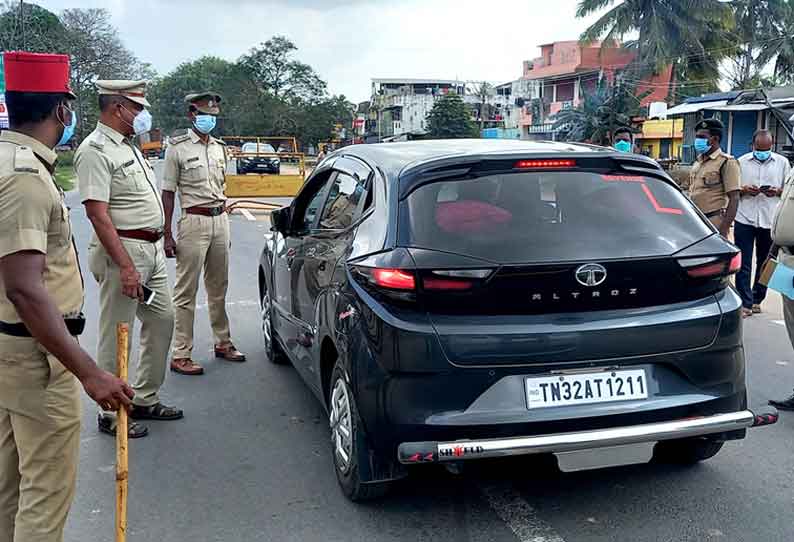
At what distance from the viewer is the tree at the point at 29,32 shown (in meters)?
37.0

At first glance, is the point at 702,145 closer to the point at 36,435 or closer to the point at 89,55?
the point at 36,435

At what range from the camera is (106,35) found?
50.2m

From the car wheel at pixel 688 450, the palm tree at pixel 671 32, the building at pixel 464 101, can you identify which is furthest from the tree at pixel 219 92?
the car wheel at pixel 688 450

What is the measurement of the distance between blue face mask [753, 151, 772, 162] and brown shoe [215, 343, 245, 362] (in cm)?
528

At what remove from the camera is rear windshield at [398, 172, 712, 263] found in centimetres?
332

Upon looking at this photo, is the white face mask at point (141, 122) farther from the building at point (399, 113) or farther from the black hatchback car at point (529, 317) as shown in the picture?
the building at point (399, 113)

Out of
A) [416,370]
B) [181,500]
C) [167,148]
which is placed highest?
[167,148]

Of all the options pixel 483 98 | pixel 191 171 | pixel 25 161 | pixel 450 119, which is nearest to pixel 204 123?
pixel 191 171

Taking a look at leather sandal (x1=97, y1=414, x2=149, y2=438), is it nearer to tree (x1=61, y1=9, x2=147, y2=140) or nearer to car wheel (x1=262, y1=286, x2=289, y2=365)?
car wheel (x1=262, y1=286, x2=289, y2=365)

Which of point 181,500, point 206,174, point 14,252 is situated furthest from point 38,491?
point 206,174

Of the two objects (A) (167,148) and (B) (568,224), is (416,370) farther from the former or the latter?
(A) (167,148)

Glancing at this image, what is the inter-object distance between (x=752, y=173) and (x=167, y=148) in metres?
5.52

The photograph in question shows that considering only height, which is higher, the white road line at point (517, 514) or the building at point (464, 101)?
the building at point (464, 101)

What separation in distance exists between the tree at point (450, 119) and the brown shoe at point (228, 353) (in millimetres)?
53169
